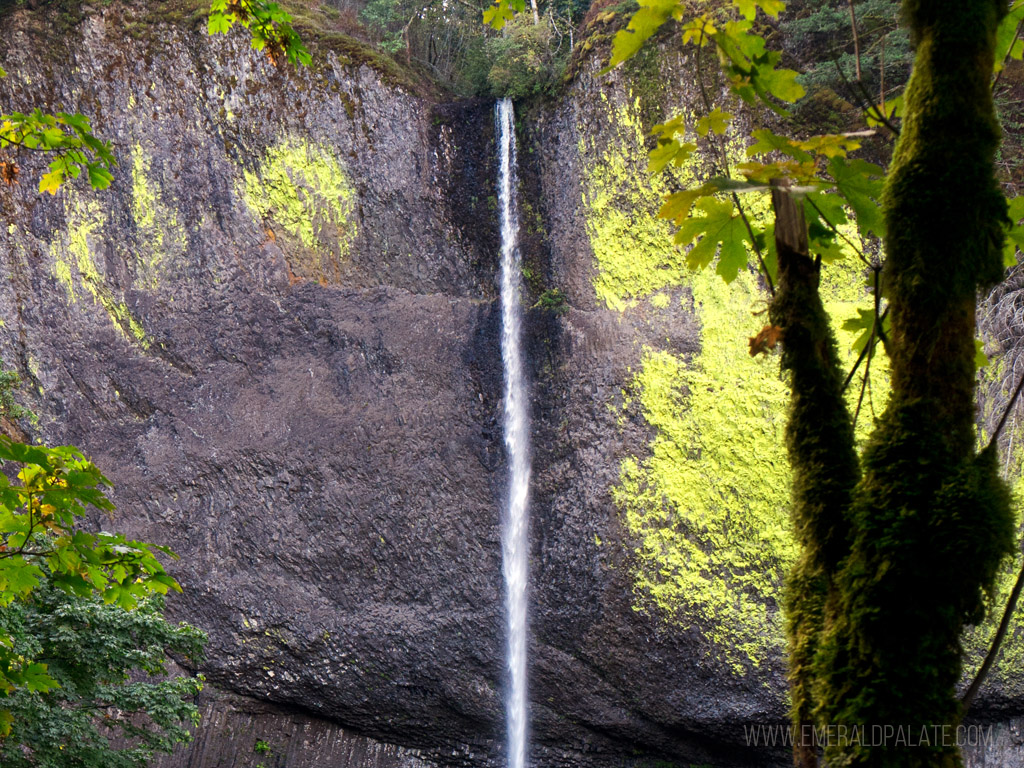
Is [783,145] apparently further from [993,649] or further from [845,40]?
[845,40]

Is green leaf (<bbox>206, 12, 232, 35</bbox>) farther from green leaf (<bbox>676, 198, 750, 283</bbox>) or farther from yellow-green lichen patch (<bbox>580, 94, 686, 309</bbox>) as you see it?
yellow-green lichen patch (<bbox>580, 94, 686, 309</bbox>)

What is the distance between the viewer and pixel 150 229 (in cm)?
1002

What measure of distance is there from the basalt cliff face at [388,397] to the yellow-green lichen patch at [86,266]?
0.10ft

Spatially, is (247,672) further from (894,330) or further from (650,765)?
(894,330)

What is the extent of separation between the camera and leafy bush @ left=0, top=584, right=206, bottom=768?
5.06m

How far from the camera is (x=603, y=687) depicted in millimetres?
8906

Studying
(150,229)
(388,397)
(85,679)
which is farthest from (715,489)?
(150,229)

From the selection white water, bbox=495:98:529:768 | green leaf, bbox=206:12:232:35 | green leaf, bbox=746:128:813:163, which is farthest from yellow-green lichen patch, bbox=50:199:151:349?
green leaf, bbox=746:128:813:163

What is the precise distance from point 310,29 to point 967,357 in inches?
429

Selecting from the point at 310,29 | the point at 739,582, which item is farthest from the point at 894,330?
the point at 310,29

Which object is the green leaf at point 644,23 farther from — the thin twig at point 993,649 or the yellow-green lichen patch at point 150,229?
the yellow-green lichen patch at point 150,229

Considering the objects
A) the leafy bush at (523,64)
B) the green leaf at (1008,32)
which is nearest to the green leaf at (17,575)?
the green leaf at (1008,32)

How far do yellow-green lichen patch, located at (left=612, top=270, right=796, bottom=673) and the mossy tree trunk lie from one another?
7.50 metres

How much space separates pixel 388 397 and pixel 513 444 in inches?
60.8
